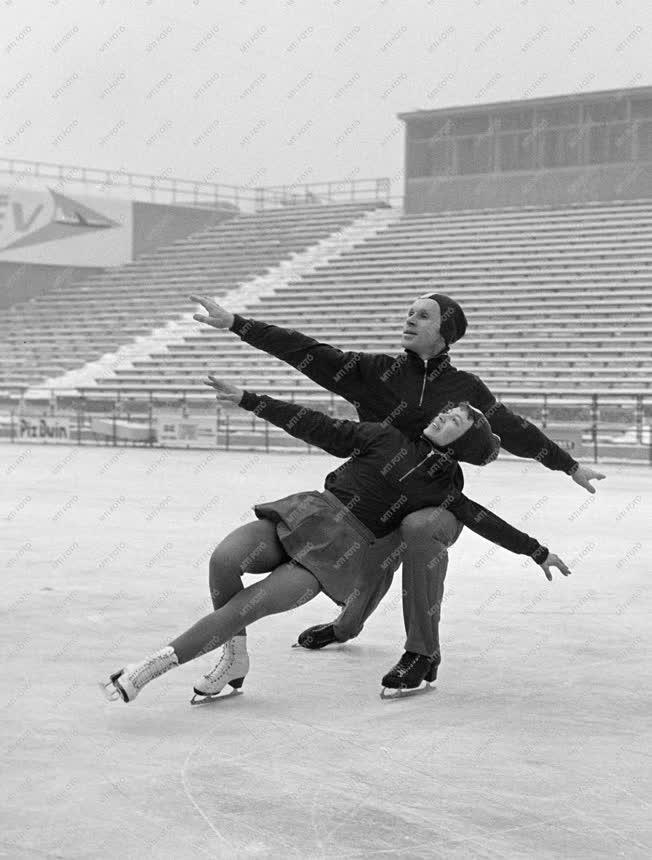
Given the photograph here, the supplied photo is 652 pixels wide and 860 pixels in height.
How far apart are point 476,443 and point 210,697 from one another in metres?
1.43

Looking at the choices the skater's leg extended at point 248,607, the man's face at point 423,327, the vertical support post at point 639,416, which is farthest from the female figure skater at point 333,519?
the vertical support post at point 639,416

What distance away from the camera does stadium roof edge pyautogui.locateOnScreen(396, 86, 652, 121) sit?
35438 millimetres

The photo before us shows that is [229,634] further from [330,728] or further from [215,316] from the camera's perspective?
[215,316]

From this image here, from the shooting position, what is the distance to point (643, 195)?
35594 mm

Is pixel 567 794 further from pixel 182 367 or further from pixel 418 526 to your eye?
pixel 182 367

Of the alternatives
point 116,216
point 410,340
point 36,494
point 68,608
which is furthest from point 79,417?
point 410,340

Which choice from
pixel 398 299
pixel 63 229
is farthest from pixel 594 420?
pixel 63 229

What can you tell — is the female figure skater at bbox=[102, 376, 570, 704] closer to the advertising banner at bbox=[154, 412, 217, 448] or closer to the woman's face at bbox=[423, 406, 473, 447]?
the woman's face at bbox=[423, 406, 473, 447]

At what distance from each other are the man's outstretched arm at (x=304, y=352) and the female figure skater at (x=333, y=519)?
204 mm

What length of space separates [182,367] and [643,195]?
1307 cm

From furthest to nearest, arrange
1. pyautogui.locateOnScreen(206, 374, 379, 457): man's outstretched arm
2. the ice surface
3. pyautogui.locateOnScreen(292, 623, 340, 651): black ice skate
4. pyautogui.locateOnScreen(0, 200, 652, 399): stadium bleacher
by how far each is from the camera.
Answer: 1. pyautogui.locateOnScreen(0, 200, 652, 399): stadium bleacher
2. pyautogui.locateOnScreen(292, 623, 340, 651): black ice skate
3. pyautogui.locateOnScreen(206, 374, 379, 457): man's outstretched arm
4. the ice surface

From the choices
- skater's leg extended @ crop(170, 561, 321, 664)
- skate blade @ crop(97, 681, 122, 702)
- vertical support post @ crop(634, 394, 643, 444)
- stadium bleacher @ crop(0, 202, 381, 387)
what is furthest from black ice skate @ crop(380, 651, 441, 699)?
stadium bleacher @ crop(0, 202, 381, 387)

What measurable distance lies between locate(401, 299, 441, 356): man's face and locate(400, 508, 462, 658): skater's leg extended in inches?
26.3

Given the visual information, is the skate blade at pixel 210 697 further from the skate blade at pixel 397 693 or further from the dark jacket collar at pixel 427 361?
the dark jacket collar at pixel 427 361
